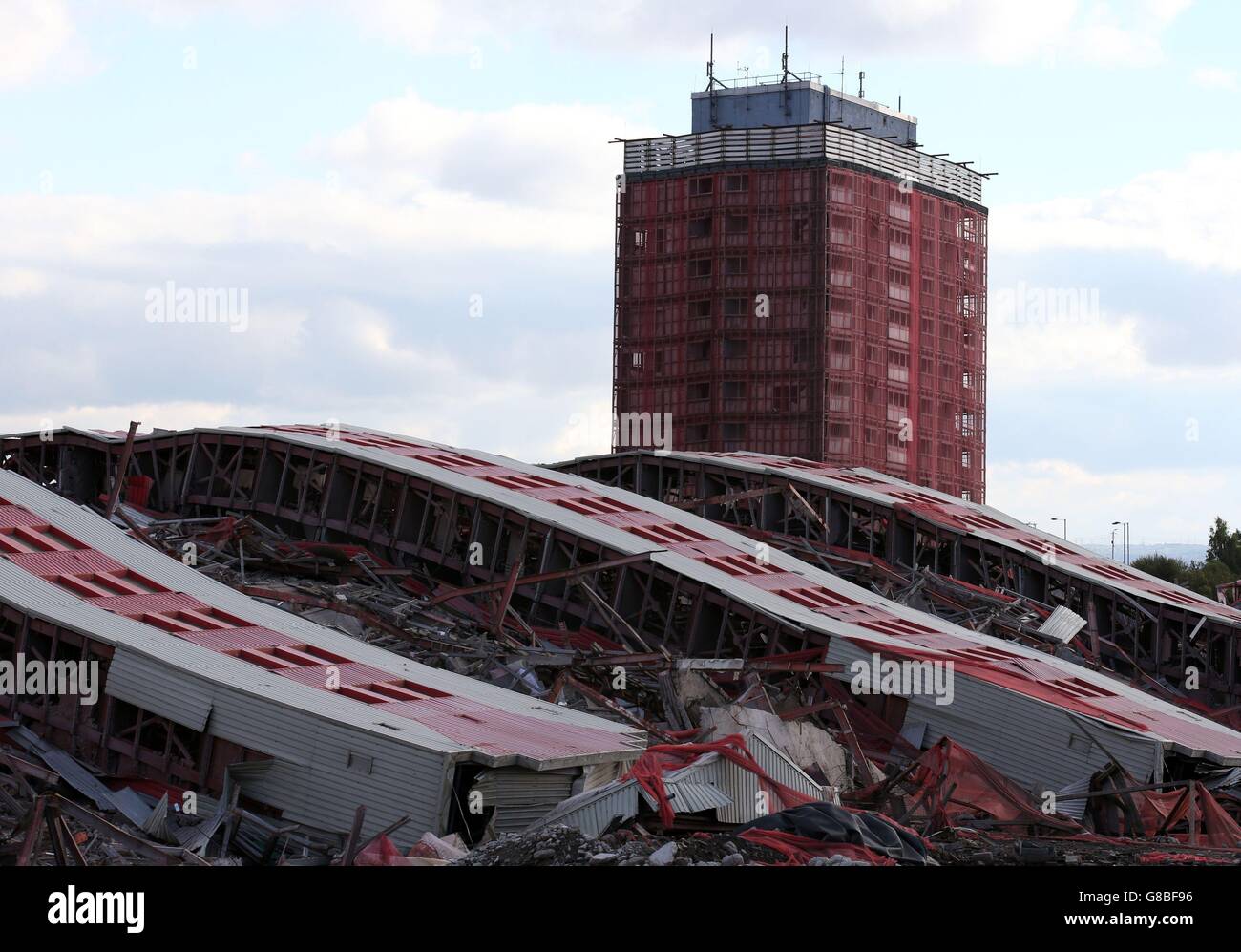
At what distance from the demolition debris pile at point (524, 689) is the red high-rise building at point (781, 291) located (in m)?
57.6

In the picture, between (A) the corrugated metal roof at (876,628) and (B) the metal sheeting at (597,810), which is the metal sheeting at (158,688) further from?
(A) the corrugated metal roof at (876,628)

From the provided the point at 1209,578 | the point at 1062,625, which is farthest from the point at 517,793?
the point at 1209,578

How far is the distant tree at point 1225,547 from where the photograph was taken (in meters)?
181

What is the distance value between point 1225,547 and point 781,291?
83.2 metres

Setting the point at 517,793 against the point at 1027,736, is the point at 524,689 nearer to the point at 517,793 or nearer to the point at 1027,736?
the point at 517,793

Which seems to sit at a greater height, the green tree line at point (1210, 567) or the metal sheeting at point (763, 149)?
the metal sheeting at point (763, 149)

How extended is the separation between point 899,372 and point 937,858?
104 metres

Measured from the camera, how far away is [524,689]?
42312 millimetres

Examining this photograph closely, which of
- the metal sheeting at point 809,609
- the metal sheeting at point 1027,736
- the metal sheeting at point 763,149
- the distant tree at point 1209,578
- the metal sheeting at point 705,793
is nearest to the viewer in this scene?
the metal sheeting at point 705,793

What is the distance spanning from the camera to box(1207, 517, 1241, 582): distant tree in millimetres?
181000

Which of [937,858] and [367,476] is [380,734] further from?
[367,476]

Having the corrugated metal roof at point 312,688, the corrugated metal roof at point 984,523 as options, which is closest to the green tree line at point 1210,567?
the corrugated metal roof at point 984,523

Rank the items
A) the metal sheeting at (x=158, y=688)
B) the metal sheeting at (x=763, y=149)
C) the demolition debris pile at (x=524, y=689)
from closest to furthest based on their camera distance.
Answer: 1. the demolition debris pile at (x=524, y=689)
2. the metal sheeting at (x=158, y=688)
3. the metal sheeting at (x=763, y=149)
